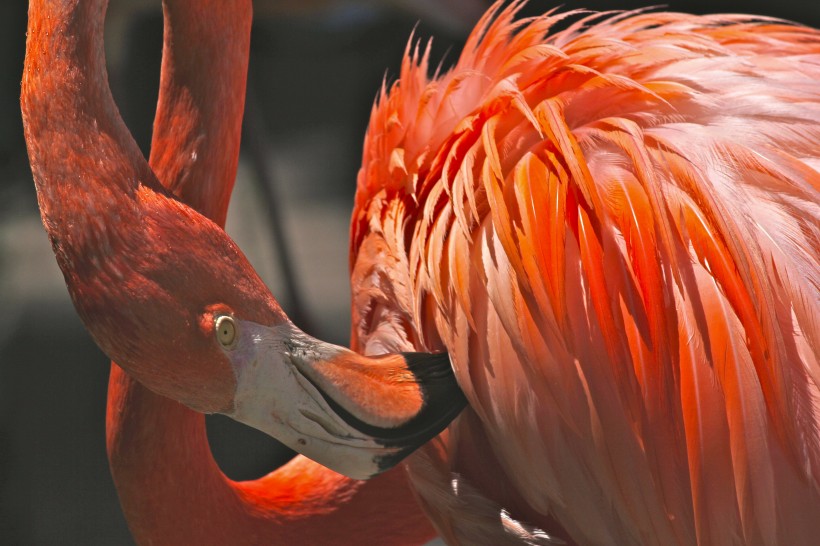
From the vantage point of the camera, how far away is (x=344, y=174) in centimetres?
336

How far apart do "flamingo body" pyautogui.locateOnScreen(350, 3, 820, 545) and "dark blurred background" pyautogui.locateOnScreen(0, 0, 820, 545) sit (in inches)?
36.6

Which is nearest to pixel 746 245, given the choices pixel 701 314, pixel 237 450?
pixel 701 314

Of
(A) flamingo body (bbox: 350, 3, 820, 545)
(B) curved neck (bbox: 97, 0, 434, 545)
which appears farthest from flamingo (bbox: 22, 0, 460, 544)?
(A) flamingo body (bbox: 350, 3, 820, 545)

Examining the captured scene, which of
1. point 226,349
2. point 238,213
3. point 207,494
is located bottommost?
point 238,213

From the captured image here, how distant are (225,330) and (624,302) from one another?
0.40 metres

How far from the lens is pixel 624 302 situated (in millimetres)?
930

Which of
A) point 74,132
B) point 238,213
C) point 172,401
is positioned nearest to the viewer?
point 74,132

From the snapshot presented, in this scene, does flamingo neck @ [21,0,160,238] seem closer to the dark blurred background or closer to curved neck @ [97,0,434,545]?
curved neck @ [97,0,434,545]

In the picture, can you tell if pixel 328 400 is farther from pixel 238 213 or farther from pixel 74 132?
pixel 238 213

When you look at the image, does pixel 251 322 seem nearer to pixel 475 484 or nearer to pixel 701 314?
pixel 475 484

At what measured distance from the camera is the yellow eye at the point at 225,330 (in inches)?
35.0

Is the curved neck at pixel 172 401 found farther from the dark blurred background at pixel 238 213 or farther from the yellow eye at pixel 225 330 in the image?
the dark blurred background at pixel 238 213

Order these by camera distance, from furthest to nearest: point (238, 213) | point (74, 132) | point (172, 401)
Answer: point (238, 213) < point (172, 401) < point (74, 132)

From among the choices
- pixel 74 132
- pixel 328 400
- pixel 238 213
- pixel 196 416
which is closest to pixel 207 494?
pixel 196 416
